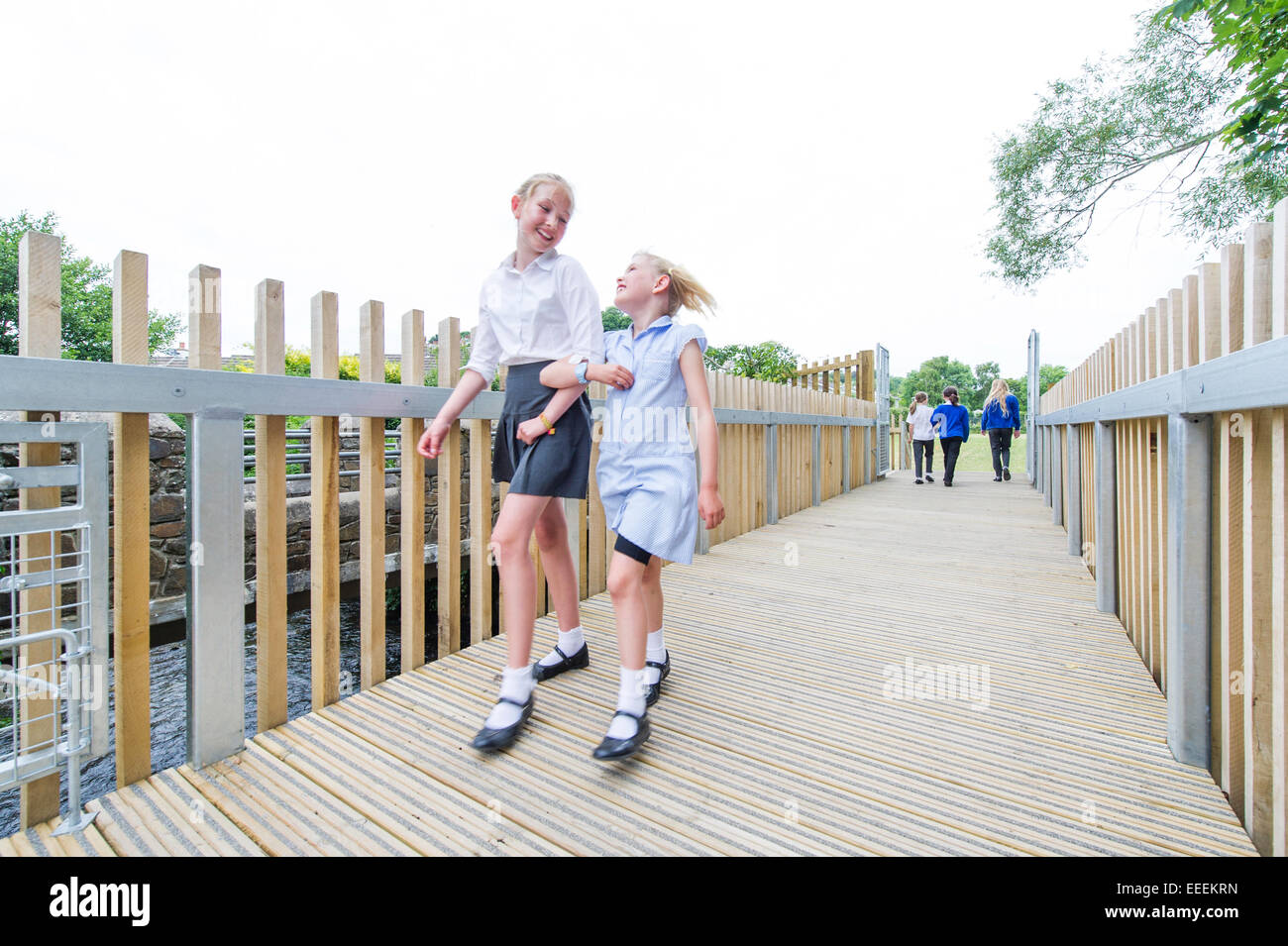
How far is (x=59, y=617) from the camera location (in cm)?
154

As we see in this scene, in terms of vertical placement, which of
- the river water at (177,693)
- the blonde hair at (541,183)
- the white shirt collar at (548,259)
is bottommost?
the river water at (177,693)

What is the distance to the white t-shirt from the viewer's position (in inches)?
437

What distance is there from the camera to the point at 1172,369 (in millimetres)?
1936

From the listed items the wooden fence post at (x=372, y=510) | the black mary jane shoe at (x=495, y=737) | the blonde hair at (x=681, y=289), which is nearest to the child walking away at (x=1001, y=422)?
the blonde hair at (x=681, y=289)

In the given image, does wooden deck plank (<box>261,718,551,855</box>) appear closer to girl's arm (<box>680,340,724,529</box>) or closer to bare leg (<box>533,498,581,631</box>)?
bare leg (<box>533,498,581,631</box>)

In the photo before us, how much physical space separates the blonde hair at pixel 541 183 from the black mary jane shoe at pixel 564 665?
1575 mm

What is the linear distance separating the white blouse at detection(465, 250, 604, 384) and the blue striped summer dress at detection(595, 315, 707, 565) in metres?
0.13

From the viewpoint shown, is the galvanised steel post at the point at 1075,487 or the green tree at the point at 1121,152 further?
the green tree at the point at 1121,152

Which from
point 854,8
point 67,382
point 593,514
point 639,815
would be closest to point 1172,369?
point 639,815

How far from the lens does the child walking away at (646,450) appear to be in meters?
1.79

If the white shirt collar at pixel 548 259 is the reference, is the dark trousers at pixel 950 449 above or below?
below

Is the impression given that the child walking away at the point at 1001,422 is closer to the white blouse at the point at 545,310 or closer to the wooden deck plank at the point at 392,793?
the white blouse at the point at 545,310

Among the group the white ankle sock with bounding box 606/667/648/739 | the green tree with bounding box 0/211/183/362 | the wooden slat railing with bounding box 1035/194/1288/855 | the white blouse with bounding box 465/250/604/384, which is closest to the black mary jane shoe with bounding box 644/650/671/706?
the white ankle sock with bounding box 606/667/648/739
